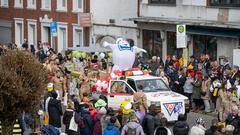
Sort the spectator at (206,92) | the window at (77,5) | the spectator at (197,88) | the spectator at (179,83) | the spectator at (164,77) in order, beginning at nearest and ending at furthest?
the spectator at (206,92) → the spectator at (164,77) → the spectator at (197,88) → the spectator at (179,83) → the window at (77,5)

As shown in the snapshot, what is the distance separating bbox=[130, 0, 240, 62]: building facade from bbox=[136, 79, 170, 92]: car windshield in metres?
7.56

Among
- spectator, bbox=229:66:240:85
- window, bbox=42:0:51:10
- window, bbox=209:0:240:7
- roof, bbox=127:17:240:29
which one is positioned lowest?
spectator, bbox=229:66:240:85

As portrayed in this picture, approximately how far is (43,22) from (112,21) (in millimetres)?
7782

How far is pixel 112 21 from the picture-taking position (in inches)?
1591

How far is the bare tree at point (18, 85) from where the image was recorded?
15.0 meters

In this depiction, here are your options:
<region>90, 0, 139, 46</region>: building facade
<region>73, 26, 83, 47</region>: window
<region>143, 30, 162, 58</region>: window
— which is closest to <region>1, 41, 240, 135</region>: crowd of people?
<region>143, 30, 162, 58</region>: window

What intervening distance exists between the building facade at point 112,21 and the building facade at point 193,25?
132 cm

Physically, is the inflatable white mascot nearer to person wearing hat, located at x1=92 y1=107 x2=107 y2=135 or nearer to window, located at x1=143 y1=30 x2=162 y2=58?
person wearing hat, located at x1=92 y1=107 x2=107 y2=135

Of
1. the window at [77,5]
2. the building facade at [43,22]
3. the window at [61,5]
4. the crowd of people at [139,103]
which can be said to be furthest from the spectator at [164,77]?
the window at [61,5]

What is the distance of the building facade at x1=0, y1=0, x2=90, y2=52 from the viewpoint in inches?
1709

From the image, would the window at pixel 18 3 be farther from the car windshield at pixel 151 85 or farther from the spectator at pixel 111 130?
the spectator at pixel 111 130

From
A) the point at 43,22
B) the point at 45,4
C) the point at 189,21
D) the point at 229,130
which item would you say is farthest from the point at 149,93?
the point at 45,4

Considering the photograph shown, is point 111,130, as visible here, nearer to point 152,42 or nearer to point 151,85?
point 151,85

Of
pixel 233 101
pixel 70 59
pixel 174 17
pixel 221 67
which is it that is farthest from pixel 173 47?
pixel 233 101
